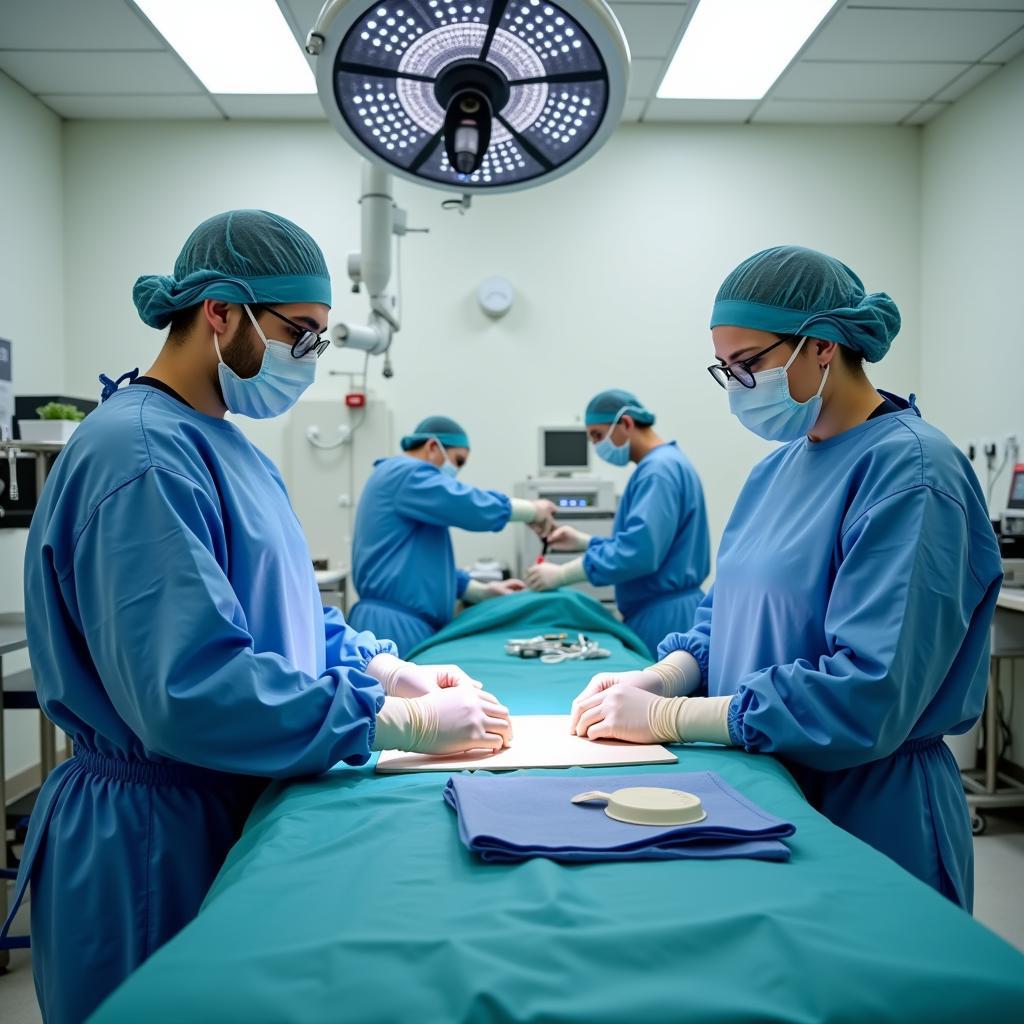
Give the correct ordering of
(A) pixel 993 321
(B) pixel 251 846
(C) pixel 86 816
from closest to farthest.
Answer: (B) pixel 251 846
(C) pixel 86 816
(A) pixel 993 321

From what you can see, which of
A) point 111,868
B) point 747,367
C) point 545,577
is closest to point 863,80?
point 545,577

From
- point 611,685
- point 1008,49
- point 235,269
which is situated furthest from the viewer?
point 1008,49

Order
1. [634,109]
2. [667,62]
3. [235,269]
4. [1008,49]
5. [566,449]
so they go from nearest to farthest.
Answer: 1. [235,269]
2. [1008,49]
3. [667,62]
4. [566,449]
5. [634,109]

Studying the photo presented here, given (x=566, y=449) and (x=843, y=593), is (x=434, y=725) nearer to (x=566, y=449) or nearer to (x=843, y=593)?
(x=843, y=593)

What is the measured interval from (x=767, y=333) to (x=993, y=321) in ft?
10.1

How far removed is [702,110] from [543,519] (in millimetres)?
2238

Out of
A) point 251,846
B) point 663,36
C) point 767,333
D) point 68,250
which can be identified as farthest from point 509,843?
point 68,250

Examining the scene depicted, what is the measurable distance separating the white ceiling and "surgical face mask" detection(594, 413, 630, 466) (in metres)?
1.64

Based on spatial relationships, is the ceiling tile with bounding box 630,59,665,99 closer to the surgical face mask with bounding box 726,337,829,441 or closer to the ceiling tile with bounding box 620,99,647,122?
the ceiling tile with bounding box 620,99,647,122

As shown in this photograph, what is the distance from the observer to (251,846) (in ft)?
3.30

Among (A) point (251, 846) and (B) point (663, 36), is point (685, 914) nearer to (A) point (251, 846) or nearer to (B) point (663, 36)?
(A) point (251, 846)

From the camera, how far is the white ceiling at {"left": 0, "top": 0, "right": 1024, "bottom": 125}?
335cm

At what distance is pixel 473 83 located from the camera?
1.13 m

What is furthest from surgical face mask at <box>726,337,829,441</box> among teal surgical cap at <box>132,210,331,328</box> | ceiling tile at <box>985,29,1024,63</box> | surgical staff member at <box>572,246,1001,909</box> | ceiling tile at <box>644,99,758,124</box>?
ceiling tile at <box>644,99,758,124</box>
